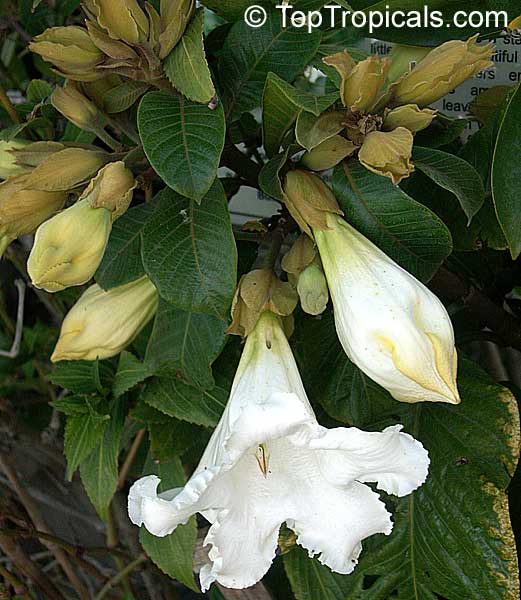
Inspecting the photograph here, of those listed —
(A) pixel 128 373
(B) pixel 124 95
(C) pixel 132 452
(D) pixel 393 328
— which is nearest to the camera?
(D) pixel 393 328

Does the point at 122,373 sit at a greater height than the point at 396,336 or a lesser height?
lesser

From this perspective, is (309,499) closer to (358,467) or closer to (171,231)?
(358,467)

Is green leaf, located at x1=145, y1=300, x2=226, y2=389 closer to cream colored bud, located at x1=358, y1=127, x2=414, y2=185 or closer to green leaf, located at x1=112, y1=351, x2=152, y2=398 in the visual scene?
green leaf, located at x1=112, y1=351, x2=152, y2=398

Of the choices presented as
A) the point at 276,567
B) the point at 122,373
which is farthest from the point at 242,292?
the point at 276,567

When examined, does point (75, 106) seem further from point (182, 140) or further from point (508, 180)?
point (508, 180)

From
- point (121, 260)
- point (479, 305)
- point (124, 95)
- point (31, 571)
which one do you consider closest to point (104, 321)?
point (121, 260)

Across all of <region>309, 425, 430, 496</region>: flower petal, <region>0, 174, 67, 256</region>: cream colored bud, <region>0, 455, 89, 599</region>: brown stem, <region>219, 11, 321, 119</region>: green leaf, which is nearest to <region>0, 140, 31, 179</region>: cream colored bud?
<region>0, 174, 67, 256</region>: cream colored bud

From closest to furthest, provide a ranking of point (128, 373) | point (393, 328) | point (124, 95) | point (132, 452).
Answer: point (393, 328) < point (124, 95) < point (128, 373) < point (132, 452)
